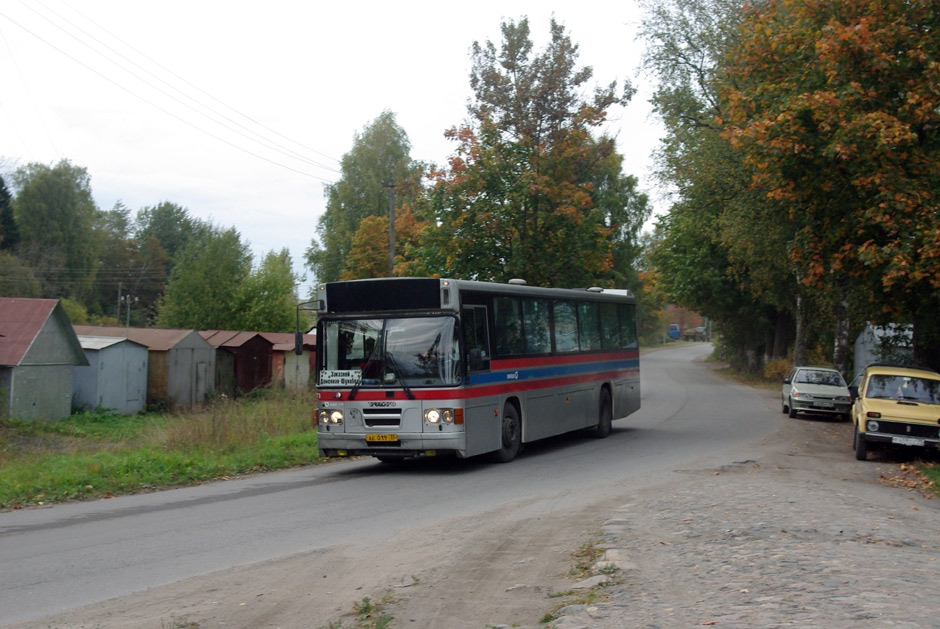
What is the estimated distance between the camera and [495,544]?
8.87 m

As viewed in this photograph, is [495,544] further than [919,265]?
No

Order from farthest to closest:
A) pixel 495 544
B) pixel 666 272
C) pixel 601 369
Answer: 1. pixel 666 272
2. pixel 601 369
3. pixel 495 544

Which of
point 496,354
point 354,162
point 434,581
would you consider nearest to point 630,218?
point 354,162

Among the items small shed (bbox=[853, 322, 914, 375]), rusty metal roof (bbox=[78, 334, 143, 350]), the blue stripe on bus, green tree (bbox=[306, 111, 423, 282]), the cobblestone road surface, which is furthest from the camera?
green tree (bbox=[306, 111, 423, 282])

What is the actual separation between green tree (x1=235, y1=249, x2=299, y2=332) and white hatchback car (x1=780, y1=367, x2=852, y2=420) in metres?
32.3

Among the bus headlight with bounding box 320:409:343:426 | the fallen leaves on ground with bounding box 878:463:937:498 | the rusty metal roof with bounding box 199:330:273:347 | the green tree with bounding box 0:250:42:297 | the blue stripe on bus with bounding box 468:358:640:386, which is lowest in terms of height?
the fallen leaves on ground with bounding box 878:463:937:498

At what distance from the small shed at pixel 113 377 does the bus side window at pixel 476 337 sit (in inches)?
1023

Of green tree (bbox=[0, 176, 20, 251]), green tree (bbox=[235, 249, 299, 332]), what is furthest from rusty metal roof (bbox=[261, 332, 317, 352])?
green tree (bbox=[0, 176, 20, 251])

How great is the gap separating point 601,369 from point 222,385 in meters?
25.6

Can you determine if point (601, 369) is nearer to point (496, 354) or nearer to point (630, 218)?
point (496, 354)

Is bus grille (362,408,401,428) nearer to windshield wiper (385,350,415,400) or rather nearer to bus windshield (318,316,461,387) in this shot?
windshield wiper (385,350,415,400)

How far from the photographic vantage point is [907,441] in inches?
663

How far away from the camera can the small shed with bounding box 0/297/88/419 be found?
3256 centimetres

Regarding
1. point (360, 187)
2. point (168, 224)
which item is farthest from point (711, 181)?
point (168, 224)
